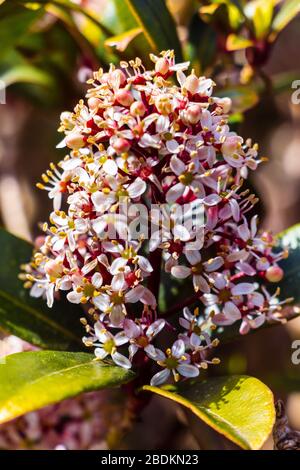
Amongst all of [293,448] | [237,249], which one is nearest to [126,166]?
[237,249]

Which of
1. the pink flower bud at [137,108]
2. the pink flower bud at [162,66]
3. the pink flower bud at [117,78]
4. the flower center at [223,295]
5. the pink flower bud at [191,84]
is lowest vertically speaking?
the flower center at [223,295]

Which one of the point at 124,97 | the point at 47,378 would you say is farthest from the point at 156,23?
the point at 47,378

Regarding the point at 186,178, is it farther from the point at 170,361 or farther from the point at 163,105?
the point at 170,361

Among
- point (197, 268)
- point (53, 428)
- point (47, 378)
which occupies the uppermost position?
point (197, 268)

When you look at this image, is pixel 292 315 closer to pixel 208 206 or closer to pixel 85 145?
pixel 208 206

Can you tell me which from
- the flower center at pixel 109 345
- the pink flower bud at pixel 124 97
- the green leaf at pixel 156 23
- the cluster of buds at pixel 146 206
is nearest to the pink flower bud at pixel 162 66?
the cluster of buds at pixel 146 206

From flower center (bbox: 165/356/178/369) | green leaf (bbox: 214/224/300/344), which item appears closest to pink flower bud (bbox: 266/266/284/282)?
green leaf (bbox: 214/224/300/344)

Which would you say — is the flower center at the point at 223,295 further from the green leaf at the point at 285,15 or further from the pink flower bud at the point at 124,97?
the green leaf at the point at 285,15
